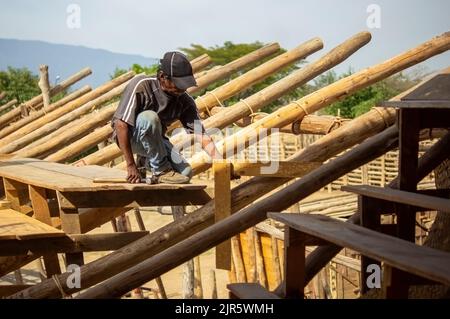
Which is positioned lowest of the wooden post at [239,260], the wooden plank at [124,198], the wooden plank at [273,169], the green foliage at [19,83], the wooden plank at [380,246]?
the wooden post at [239,260]

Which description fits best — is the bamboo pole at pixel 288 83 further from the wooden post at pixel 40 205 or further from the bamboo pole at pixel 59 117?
the bamboo pole at pixel 59 117

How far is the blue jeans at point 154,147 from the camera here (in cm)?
493

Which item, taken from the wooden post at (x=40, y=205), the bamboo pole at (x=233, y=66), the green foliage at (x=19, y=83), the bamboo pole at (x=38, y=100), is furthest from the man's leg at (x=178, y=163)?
the green foliage at (x=19, y=83)

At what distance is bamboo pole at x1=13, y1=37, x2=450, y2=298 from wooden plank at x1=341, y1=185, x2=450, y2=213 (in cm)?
35

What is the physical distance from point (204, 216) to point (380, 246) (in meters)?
2.20

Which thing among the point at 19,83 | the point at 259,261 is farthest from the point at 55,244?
the point at 19,83

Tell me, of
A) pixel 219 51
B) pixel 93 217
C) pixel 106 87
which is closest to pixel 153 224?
pixel 106 87

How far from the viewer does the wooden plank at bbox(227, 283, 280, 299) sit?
341 centimetres

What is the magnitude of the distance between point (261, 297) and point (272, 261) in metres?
7.42

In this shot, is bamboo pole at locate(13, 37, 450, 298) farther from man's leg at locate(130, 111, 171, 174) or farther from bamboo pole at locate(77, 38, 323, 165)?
bamboo pole at locate(77, 38, 323, 165)

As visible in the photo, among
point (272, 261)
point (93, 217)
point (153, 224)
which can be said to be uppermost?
point (93, 217)

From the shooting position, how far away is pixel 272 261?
10.7 meters

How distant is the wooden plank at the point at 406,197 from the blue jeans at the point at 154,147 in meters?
1.55
